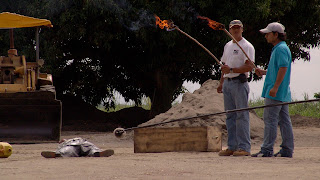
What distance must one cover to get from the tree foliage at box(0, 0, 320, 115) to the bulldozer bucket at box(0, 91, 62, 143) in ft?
13.4

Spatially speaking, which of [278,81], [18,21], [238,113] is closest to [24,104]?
[18,21]

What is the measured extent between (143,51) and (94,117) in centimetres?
411

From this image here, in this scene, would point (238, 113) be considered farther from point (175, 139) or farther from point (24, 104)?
point (24, 104)

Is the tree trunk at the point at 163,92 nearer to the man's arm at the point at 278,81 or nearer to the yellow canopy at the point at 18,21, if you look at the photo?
the yellow canopy at the point at 18,21

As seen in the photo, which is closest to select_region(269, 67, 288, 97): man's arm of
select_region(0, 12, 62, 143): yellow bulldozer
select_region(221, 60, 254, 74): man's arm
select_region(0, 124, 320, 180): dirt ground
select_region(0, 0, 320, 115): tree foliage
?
select_region(221, 60, 254, 74): man's arm

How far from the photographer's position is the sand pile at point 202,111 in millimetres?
12409

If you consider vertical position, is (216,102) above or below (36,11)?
below

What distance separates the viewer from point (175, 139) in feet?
28.7

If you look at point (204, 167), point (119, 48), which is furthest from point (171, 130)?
point (119, 48)

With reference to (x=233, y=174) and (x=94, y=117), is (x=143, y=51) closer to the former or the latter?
(x=94, y=117)

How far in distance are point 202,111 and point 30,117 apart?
3869mm

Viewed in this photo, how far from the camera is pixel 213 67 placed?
20406 mm

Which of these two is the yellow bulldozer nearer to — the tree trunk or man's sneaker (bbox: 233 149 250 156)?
man's sneaker (bbox: 233 149 250 156)

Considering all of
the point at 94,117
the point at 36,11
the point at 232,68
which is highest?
the point at 36,11
